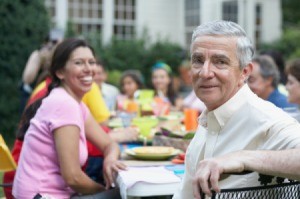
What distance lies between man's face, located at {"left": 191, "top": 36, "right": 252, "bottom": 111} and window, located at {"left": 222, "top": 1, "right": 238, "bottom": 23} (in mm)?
16013

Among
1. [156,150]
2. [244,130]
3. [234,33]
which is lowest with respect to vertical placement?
[156,150]

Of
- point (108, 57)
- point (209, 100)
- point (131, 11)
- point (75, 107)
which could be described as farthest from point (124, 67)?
point (209, 100)

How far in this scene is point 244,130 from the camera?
Result: 1.69 m

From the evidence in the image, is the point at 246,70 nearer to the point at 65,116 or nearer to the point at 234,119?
the point at 234,119

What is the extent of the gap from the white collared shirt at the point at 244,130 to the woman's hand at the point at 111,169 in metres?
1.03

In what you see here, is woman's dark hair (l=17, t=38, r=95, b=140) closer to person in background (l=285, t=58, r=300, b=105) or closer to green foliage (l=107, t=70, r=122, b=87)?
person in background (l=285, t=58, r=300, b=105)

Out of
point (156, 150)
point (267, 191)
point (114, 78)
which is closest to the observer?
point (267, 191)

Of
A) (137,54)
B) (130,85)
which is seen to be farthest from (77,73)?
(137,54)

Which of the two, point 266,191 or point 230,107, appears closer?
point 266,191

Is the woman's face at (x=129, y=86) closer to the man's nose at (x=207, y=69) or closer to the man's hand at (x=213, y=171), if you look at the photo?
the man's nose at (x=207, y=69)

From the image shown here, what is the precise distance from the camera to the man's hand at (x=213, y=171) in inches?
56.4

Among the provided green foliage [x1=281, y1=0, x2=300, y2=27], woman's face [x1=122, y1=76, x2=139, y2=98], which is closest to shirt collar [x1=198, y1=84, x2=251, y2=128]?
woman's face [x1=122, y1=76, x2=139, y2=98]

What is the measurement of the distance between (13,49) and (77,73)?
6.37 m

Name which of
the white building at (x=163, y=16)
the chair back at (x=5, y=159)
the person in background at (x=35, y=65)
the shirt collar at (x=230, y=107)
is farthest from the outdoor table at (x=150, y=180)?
the white building at (x=163, y=16)
